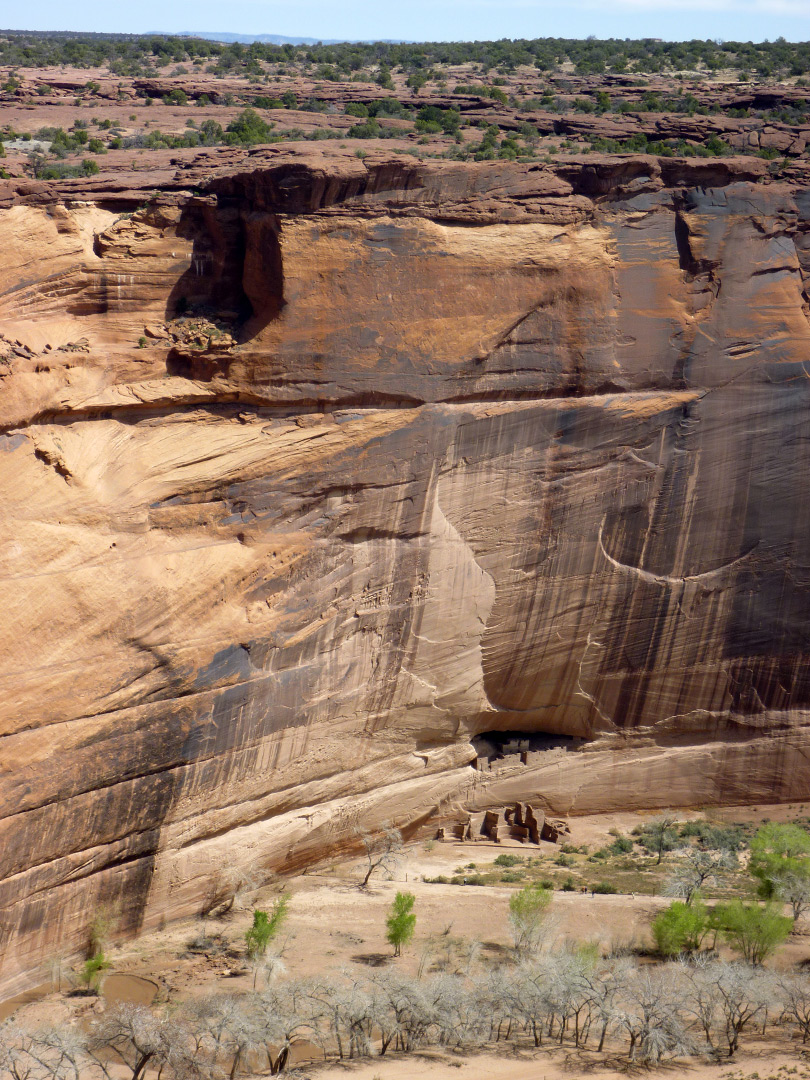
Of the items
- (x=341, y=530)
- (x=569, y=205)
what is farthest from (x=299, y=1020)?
(x=569, y=205)

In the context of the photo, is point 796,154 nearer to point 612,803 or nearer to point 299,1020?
point 612,803

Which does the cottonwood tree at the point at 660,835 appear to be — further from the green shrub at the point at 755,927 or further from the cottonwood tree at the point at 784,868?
the green shrub at the point at 755,927

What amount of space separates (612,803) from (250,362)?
465 inches

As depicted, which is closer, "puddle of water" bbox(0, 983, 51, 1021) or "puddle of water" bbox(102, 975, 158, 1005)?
"puddle of water" bbox(0, 983, 51, 1021)

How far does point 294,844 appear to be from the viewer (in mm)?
18281

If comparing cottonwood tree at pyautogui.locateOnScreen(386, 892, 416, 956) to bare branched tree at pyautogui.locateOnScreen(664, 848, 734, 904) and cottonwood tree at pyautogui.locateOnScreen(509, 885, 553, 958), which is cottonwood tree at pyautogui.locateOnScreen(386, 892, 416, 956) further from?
bare branched tree at pyautogui.locateOnScreen(664, 848, 734, 904)

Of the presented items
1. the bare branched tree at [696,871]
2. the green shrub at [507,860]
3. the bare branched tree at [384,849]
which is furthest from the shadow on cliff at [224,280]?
the bare branched tree at [696,871]

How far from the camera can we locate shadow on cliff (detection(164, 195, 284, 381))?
16875mm

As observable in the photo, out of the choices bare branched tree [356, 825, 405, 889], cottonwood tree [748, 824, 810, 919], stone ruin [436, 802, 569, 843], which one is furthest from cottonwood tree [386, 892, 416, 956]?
cottonwood tree [748, 824, 810, 919]

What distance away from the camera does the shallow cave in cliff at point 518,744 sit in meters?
21.2

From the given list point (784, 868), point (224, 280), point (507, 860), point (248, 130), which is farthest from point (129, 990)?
point (248, 130)

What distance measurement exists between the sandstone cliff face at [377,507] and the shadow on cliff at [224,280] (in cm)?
6

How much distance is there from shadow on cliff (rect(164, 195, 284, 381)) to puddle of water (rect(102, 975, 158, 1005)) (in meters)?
9.37

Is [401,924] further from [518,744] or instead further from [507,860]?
[518,744]
